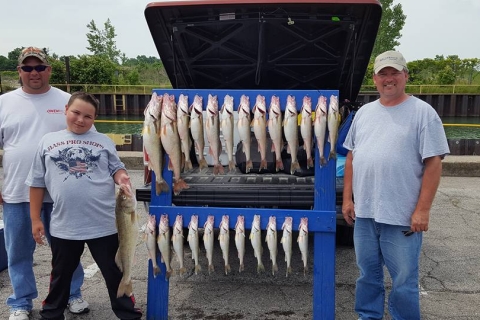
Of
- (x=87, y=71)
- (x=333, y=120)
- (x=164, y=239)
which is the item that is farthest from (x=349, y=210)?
(x=87, y=71)

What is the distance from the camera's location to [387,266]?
3.13 m

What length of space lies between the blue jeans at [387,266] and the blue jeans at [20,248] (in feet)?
8.22

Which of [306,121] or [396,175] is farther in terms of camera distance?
[306,121]

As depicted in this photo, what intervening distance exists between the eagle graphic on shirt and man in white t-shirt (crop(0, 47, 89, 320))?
→ 390mm

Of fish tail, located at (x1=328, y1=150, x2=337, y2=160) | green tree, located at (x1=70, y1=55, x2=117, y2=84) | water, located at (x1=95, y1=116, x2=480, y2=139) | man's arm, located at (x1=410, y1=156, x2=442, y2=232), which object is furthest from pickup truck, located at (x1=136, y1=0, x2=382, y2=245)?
green tree, located at (x1=70, y1=55, x2=117, y2=84)

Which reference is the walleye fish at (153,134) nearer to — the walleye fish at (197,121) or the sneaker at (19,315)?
the walleye fish at (197,121)

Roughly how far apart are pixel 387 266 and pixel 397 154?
847mm

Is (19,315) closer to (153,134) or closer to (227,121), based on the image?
(153,134)

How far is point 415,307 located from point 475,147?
28.9ft

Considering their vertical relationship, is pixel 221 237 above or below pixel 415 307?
above

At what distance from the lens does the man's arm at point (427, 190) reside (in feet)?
9.30

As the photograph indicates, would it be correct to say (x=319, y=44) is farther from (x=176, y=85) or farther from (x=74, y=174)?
(x=74, y=174)

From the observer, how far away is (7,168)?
11.2 feet

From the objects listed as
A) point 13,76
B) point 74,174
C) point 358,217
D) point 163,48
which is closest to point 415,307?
point 358,217
